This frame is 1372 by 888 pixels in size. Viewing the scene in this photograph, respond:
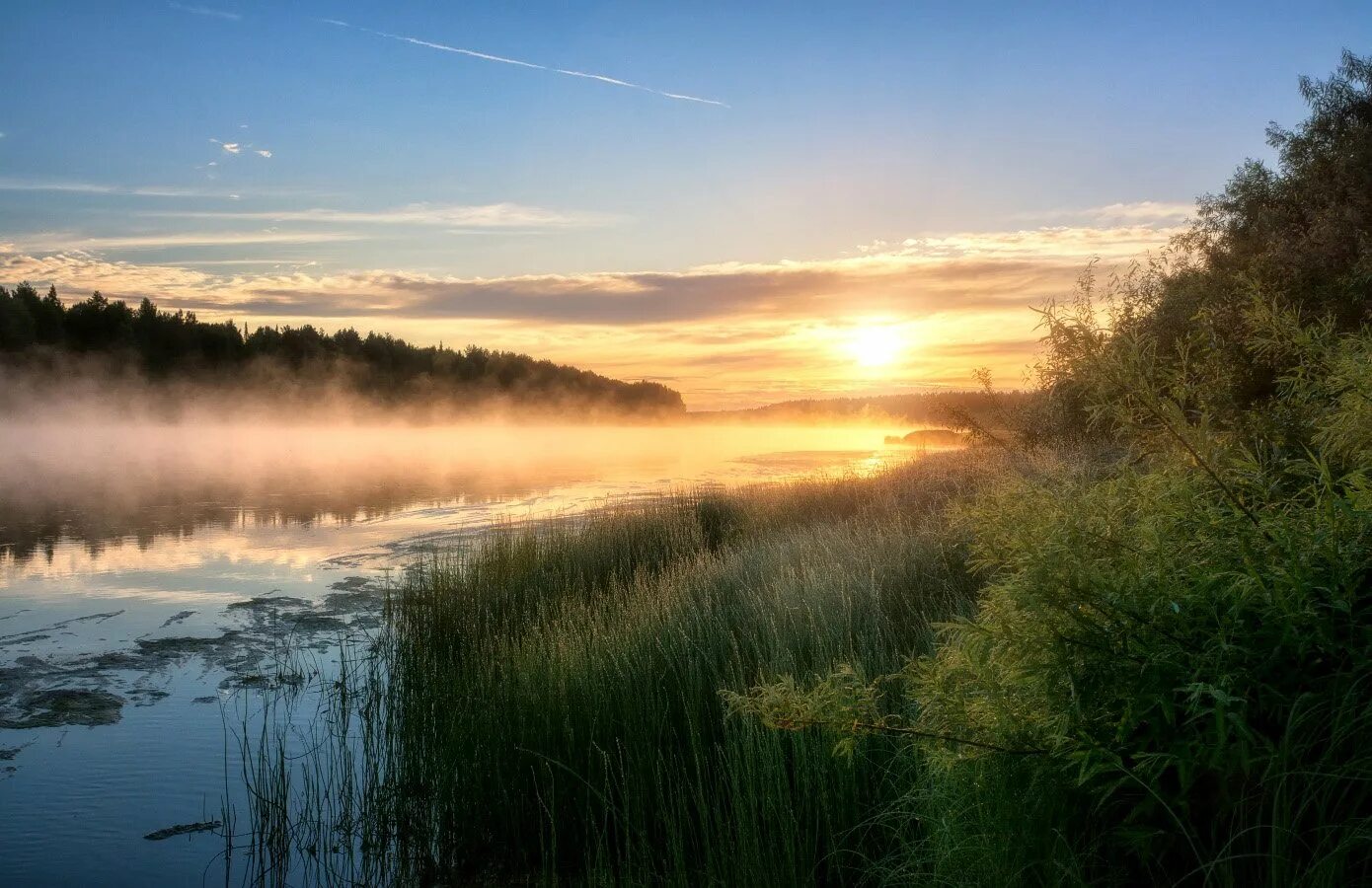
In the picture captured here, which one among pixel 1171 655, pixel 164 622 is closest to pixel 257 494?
pixel 164 622

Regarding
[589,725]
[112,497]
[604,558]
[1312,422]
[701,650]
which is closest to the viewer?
[1312,422]

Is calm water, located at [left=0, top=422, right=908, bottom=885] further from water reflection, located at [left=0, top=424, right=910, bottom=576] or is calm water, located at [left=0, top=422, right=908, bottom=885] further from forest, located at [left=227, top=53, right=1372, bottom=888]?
forest, located at [left=227, top=53, right=1372, bottom=888]

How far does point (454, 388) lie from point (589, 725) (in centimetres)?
12071

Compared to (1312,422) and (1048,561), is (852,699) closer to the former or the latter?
(1048,561)

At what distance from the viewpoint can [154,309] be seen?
8356cm

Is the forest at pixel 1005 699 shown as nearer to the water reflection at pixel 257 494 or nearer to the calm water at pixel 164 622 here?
the calm water at pixel 164 622

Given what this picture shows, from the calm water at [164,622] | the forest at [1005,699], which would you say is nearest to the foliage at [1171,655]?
the forest at [1005,699]

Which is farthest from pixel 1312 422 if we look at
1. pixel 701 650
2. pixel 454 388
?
pixel 454 388

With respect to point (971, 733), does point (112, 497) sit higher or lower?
lower

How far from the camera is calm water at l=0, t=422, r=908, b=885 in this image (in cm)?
641

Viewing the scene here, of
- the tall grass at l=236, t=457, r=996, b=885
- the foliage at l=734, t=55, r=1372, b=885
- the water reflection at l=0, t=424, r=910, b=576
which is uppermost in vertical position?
the foliage at l=734, t=55, r=1372, b=885

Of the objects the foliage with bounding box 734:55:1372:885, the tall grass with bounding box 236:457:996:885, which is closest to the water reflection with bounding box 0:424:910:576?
Result: the tall grass with bounding box 236:457:996:885

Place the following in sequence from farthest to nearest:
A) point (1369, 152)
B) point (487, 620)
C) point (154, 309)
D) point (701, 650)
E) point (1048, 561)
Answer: point (154, 309) < point (1369, 152) < point (487, 620) < point (701, 650) < point (1048, 561)

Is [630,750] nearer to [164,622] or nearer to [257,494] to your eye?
[164,622]
